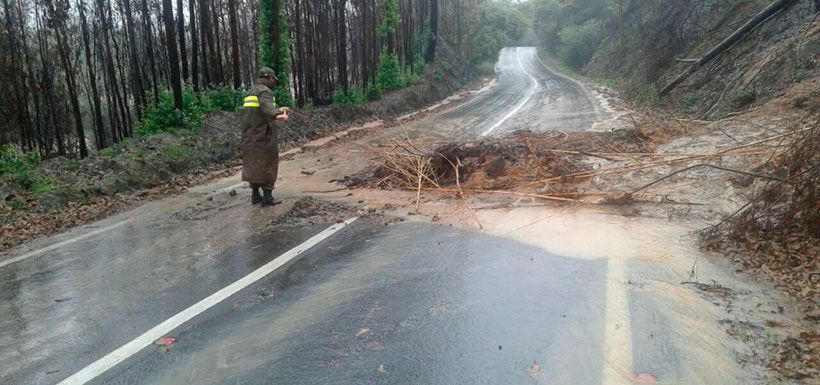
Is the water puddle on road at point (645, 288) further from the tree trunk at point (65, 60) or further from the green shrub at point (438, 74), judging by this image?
the green shrub at point (438, 74)

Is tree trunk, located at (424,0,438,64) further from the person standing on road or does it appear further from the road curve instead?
the person standing on road

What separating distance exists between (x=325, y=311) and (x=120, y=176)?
7396mm

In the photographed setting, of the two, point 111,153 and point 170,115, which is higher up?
point 170,115

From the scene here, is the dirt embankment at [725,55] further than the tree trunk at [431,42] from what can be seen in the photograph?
No

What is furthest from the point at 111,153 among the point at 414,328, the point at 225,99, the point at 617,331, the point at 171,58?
the point at 617,331

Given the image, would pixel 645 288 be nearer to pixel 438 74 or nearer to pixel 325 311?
pixel 325 311

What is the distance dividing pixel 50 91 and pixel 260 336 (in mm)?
24821

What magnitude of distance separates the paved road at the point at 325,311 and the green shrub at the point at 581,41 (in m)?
52.7

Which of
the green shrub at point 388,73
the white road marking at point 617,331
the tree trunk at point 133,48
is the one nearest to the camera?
the white road marking at point 617,331

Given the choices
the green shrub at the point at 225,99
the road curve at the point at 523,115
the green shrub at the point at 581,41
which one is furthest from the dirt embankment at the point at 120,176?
the green shrub at the point at 581,41

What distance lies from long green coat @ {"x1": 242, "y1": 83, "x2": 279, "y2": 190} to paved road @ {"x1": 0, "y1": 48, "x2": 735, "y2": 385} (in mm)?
1105

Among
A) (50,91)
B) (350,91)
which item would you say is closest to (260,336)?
(350,91)

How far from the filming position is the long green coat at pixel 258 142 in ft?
26.4

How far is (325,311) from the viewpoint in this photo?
4582mm
